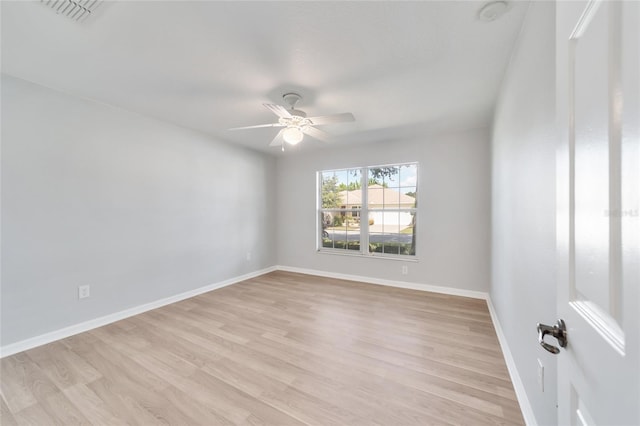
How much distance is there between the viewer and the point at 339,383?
1718 millimetres

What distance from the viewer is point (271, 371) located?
1.85 metres

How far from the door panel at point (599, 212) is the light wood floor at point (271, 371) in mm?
1142

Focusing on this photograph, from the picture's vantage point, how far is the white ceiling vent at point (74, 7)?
1.38m

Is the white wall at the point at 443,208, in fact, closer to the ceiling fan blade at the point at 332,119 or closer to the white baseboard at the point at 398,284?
the white baseboard at the point at 398,284

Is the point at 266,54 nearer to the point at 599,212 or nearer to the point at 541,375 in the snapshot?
the point at 599,212

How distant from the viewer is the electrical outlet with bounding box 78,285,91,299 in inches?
97.3

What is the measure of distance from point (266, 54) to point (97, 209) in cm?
244

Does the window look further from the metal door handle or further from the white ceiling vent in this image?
the white ceiling vent

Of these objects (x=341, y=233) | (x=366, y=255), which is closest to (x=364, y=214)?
(x=341, y=233)

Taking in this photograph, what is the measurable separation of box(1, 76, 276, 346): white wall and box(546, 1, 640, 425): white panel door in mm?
3609

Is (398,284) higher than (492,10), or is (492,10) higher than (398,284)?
(492,10)

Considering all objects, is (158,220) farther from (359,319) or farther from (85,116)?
(359,319)

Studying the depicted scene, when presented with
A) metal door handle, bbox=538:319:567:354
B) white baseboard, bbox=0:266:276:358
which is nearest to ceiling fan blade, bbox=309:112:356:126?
metal door handle, bbox=538:319:567:354

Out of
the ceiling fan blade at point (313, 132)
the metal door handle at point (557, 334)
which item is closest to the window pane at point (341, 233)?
the ceiling fan blade at point (313, 132)
